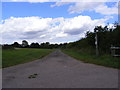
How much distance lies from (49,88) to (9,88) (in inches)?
56.3

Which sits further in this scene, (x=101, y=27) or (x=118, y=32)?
(x=101, y=27)

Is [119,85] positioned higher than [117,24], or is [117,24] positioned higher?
[117,24]

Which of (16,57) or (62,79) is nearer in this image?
(62,79)

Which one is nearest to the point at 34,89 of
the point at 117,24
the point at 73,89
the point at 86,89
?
the point at 73,89

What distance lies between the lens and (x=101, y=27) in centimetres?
2614

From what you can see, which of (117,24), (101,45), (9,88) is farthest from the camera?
(101,45)

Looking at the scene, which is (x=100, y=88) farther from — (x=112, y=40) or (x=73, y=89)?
(x=112, y=40)

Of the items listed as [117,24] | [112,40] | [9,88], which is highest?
[117,24]

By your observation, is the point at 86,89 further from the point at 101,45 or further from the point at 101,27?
the point at 101,27

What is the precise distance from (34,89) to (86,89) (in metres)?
1.74

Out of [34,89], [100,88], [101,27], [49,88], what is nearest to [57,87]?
[49,88]

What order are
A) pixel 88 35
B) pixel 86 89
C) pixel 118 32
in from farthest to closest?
pixel 88 35, pixel 118 32, pixel 86 89

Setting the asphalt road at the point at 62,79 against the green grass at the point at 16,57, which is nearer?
the asphalt road at the point at 62,79

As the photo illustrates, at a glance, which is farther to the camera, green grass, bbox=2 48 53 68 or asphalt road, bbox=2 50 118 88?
green grass, bbox=2 48 53 68
